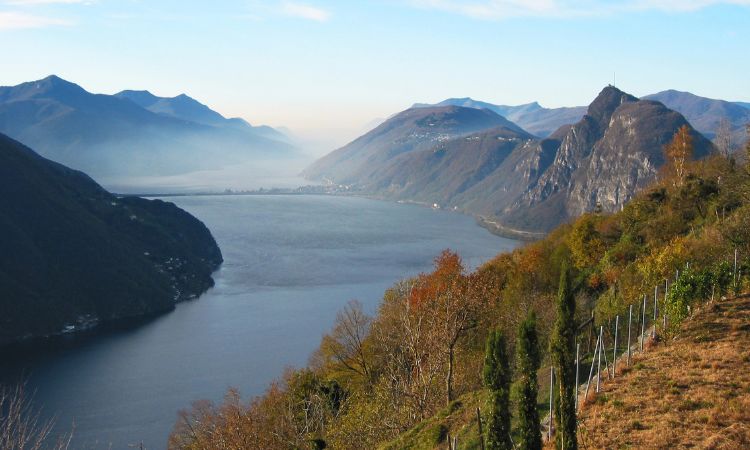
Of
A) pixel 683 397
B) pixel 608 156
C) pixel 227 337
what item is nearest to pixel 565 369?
pixel 683 397

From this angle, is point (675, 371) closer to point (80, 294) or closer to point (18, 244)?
point (80, 294)

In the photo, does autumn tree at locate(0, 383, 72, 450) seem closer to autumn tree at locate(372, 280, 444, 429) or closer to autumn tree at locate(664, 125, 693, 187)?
autumn tree at locate(372, 280, 444, 429)

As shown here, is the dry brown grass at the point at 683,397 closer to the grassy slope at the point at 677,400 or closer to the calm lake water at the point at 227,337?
the grassy slope at the point at 677,400

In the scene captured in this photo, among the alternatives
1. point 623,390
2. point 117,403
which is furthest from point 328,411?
point 117,403

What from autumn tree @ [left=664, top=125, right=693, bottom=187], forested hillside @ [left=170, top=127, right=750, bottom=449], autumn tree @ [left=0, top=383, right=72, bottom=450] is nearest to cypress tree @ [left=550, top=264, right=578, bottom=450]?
forested hillside @ [left=170, top=127, right=750, bottom=449]

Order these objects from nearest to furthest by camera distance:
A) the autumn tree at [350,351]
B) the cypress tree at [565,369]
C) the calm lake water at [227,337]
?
the cypress tree at [565,369] → the autumn tree at [350,351] → the calm lake water at [227,337]

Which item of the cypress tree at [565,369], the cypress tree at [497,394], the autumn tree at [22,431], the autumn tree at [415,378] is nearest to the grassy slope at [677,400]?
the cypress tree at [565,369]

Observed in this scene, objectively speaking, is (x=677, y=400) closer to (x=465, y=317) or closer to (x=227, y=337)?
(x=465, y=317)
